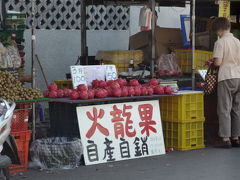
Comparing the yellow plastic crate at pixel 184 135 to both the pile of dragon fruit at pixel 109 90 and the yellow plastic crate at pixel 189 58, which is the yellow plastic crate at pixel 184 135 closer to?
the pile of dragon fruit at pixel 109 90

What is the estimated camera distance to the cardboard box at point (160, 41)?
38.8ft

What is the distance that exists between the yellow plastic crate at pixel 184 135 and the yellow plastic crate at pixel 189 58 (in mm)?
1687

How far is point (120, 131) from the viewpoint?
8875 millimetres

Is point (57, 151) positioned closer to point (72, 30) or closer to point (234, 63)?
point (234, 63)

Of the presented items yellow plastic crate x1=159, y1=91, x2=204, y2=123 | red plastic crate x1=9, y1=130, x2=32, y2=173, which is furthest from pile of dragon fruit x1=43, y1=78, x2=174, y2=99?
red plastic crate x1=9, y1=130, x2=32, y2=173

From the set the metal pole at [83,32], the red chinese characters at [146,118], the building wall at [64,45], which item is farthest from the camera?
the building wall at [64,45]

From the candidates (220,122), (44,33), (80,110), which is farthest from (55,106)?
(44,33)

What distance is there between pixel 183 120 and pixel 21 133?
2.78m

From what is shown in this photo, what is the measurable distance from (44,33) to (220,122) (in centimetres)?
494

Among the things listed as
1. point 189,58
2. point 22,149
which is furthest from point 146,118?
point 189,58

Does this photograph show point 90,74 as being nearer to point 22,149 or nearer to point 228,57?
point 22,149

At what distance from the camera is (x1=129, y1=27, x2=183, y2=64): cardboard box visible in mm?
11812

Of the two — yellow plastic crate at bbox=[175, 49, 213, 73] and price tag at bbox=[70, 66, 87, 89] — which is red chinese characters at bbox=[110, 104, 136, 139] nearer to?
price tag at bbox=[70, 66, 87, 89]

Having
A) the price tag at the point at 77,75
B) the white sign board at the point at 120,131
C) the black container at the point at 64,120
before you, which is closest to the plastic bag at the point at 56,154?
the white sign board at the point at 120,131
